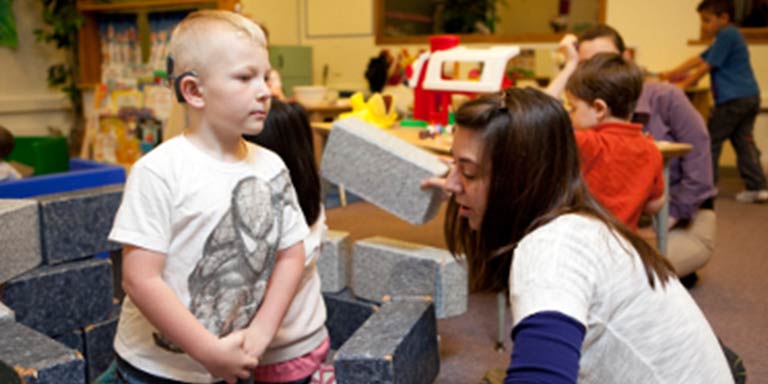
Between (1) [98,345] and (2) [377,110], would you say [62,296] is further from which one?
(2) [377,110]

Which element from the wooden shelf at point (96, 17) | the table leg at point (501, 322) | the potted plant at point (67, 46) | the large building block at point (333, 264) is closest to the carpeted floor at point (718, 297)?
the table leg at point (501, 322)

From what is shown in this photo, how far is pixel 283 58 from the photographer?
18.3ft

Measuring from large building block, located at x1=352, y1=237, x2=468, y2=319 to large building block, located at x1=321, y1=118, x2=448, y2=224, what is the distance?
0.20 m

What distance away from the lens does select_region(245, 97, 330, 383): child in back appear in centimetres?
135

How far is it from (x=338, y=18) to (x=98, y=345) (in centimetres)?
472

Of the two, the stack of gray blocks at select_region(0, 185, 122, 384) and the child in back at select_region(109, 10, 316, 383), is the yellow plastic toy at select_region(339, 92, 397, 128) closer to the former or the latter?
the stack of gray blocks at select_region(0, 185, 122, 384)

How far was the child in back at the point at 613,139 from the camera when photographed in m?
1.92

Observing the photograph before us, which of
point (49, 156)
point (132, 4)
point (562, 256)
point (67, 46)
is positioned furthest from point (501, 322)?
point (67, 46)

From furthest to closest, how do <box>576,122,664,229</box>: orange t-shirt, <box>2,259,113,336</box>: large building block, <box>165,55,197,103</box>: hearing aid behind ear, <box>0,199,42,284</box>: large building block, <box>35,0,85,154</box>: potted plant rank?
<box>35,0,85,154</box>: potted plant
<box>576,122,664,229</box>: orange t-shirt
<box>2,259,113,336</box>: large building block
<box>0,199,42,284</box>: large building block
<box>165,55,197,103</box>: hearing aid behind ear

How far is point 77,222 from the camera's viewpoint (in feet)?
5.39

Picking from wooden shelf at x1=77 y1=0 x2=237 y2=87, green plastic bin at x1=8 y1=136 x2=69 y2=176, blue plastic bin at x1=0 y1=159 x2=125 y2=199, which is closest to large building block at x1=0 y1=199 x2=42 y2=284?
blue plastic bin at x1=0 y1=159 x2=125 y2=199

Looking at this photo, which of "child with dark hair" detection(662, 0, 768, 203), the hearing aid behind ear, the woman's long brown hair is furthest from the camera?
"child with dark hair" detection(662, 0, 768, 203)

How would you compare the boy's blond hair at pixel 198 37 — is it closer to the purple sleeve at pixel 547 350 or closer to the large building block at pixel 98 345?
the purple sleeve at pixel 547 350

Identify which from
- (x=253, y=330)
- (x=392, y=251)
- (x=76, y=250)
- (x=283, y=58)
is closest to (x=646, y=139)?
(x=392, y=251)
